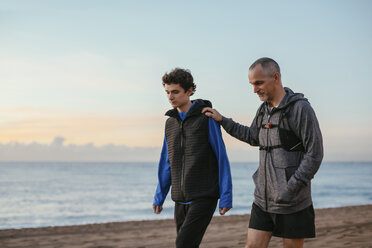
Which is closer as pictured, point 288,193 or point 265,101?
point 288,193

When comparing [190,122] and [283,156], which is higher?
[190,122]

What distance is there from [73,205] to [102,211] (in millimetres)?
3198

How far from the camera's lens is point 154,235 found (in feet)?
27.7

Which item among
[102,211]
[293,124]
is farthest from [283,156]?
[102,211]

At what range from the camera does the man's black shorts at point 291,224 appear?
3158 mm

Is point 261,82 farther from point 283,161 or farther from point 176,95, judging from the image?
point 176,95

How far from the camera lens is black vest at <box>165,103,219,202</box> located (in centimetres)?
361

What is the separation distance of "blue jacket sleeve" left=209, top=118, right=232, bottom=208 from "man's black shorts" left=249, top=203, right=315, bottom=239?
38 centimetres

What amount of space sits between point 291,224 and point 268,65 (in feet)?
3.85

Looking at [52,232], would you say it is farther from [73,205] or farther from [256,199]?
[73,205]

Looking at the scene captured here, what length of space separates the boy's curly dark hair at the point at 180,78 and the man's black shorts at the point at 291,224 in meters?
1.28

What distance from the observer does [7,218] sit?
16281 millimetres

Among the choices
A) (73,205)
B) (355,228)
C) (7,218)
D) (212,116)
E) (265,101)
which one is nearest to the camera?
(265,101)

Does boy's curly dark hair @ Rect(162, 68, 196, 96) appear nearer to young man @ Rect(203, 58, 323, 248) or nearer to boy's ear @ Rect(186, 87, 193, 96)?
boy's ear @ Rect(186, 87, 193, 96)
